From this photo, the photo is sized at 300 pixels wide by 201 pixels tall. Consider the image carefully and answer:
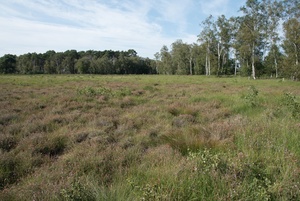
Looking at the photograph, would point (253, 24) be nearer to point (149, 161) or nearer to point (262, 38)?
point (262, 38)

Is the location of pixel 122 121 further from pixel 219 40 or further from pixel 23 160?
pixel 219 40

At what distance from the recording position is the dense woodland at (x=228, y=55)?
113ft

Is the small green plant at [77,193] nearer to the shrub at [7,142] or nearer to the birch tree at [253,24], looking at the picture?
the shrub at [7,142]

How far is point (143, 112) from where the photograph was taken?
8.62m

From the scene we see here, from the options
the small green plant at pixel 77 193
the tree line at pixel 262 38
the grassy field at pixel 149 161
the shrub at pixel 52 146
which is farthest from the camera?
the tree line at pixel 262 38

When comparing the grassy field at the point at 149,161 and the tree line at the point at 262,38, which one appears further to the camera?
the tree line at the point at 262,38

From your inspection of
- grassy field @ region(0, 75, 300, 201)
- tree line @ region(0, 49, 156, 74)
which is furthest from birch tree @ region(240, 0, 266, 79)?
tree line @ region(0, 49, 156, 74)

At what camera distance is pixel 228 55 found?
64375mm

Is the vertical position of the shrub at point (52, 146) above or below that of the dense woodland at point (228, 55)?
below

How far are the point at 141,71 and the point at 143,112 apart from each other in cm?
10557

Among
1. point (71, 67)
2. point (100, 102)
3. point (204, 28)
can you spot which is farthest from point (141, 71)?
point (100, 102)

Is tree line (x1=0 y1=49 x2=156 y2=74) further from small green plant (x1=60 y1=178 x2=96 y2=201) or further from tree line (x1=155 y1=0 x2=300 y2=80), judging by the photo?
small green plant (x1=60 y1=178 x2=96 y2=201)

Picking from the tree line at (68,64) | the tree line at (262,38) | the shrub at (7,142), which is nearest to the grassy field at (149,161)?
the shrub at (7,142)

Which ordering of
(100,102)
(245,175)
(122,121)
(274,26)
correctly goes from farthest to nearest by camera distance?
1. (274,26)
2. (100,102)
3. (122,121)
4. (245,175)
